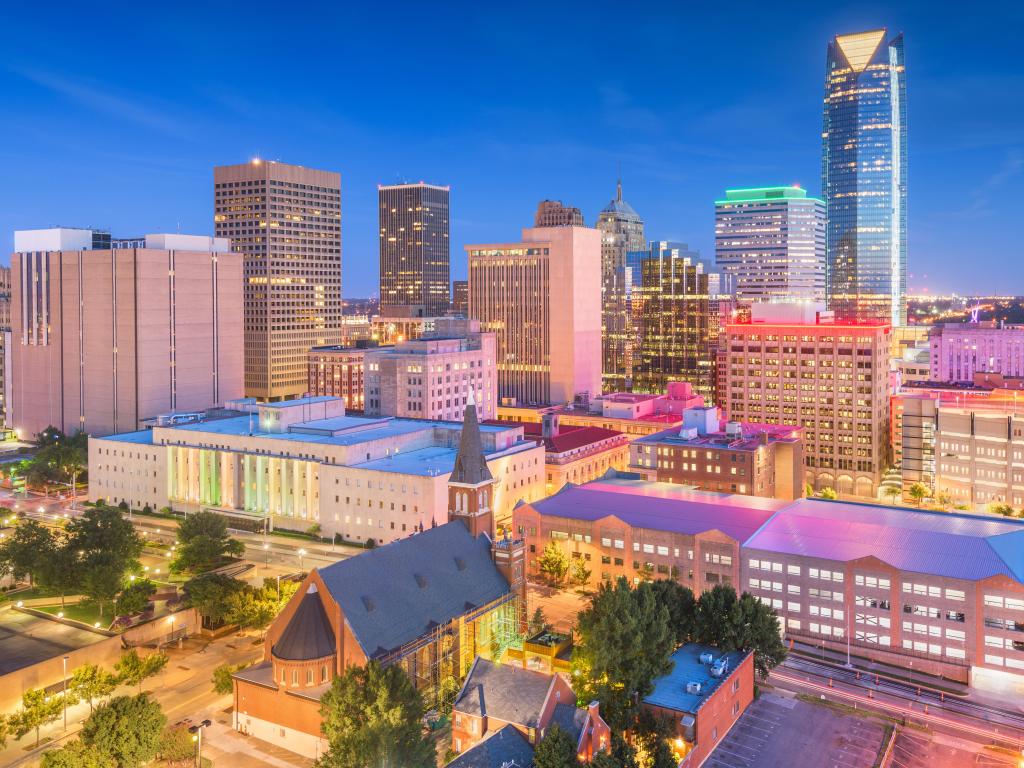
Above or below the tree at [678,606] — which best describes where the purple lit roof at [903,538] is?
above

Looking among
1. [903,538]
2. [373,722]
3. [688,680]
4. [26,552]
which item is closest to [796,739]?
[688,680]

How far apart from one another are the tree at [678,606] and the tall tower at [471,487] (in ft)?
66.6

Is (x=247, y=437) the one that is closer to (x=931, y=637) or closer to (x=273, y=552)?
(x=273, y=552)

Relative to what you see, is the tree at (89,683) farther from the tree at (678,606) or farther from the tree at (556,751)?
the tree at (678,606)

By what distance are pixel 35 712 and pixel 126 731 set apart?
45.2ft

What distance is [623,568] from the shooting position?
360 ft

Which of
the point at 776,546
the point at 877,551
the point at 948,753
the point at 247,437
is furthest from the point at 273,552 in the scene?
the point at 948,753

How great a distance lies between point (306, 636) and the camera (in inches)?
2783

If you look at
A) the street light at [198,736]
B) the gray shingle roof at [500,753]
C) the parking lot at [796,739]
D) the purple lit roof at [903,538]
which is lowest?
the parking lot at [796,739]

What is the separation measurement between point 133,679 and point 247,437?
71662mm

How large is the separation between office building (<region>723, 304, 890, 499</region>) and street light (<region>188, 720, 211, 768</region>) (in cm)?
14604

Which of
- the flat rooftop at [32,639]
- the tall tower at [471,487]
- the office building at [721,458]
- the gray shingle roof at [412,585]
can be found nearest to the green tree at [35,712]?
the flat rooftop at [32,639]

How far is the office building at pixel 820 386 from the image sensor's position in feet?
589

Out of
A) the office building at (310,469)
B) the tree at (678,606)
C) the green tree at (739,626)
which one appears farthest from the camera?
the office building at (310,469)
